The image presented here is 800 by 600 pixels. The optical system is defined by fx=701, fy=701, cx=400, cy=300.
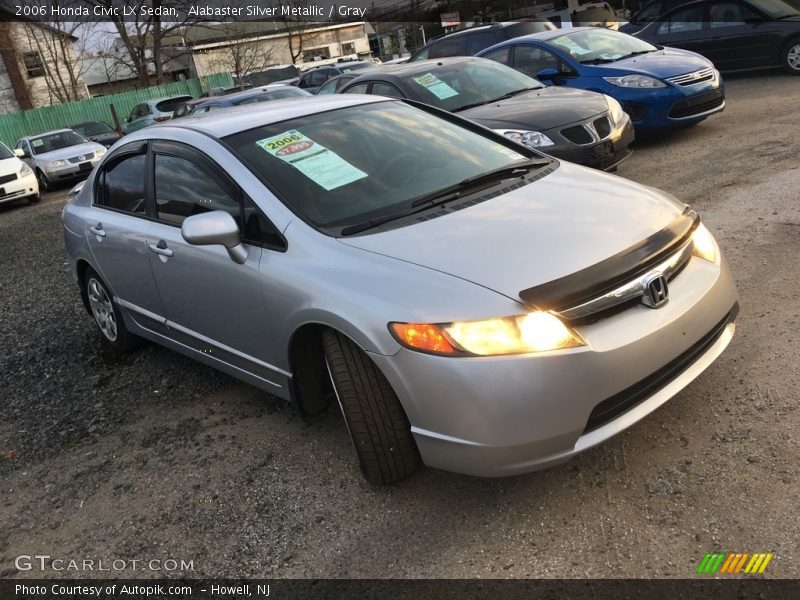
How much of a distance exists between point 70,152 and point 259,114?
1426cm

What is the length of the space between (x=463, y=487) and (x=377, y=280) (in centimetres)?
96

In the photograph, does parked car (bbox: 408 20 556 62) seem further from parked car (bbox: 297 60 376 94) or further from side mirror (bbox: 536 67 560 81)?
parked car (bbox: 297 60 376 94)

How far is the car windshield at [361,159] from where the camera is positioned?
3.23 m

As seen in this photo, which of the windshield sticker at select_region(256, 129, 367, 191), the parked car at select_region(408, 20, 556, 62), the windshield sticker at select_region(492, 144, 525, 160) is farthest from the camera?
the parked car at select_region(408, 20, 556, 62)

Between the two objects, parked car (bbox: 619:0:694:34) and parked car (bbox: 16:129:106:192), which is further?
parked car (bbox: 16:129:106:192)

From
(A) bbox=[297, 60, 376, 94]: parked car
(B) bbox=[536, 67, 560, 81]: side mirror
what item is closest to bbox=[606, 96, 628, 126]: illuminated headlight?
(B) bbox=[536, 67, 560, 81]: side mirror

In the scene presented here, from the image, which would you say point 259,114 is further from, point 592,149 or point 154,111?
point 154,111

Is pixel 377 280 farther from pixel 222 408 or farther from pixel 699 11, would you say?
pixel 699 11

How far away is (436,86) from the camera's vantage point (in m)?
7.54

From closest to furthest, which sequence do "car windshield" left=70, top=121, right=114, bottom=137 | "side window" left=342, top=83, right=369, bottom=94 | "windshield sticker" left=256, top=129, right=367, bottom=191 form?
"windshield sticker" left=256, top=129, right=367, bottom=191, "side window" left=342, top=83, right=369, bottom=94, "car windshield" left=70, top=121, right=114, bottom=137

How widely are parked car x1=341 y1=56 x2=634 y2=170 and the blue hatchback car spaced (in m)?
1.25

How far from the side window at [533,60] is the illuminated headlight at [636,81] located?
34.8 inches

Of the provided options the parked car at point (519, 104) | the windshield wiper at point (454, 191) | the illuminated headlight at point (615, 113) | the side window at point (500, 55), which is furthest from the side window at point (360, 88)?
the windshield wiper at point (454, 191)

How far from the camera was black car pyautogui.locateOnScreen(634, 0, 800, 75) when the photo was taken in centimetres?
1137
